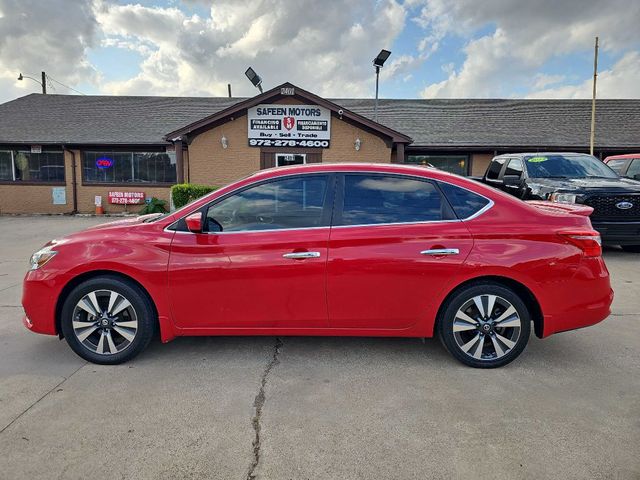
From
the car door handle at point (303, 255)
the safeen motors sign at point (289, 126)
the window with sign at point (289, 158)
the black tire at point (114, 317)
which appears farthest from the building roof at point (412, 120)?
the black tire at point (114, 317)

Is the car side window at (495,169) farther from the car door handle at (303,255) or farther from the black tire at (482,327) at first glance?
the car door handle at (303,255)

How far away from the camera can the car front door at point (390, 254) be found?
3.32 meters

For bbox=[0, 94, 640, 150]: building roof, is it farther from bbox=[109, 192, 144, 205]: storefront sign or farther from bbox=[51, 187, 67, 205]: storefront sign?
bbox=[109, 192, 144, 205]: storefront sign

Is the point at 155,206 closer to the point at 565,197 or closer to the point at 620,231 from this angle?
the point at 565,197

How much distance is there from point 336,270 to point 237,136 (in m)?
12.3

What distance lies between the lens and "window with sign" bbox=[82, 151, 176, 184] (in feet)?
55.0

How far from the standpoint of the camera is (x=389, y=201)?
11.4ft

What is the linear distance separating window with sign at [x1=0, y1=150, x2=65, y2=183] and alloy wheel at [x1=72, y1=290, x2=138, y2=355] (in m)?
16.2

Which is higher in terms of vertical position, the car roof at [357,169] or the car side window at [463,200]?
the car roof at [357,169]

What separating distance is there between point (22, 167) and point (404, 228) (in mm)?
18883

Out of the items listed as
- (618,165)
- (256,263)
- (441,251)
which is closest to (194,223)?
(256,263)

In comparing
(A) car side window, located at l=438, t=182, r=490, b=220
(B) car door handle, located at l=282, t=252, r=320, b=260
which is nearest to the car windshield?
(A) car side window, located at l=438, t=182, r=490, b=220

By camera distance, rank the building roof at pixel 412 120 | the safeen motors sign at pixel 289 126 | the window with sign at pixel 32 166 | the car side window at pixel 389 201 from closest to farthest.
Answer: the car side window at pixel 389 201, the safeen motors sign at pixel 289 126, the building roof at pixel 412 120, the window with sign at pixel 32 166

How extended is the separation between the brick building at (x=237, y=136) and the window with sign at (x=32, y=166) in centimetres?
4
